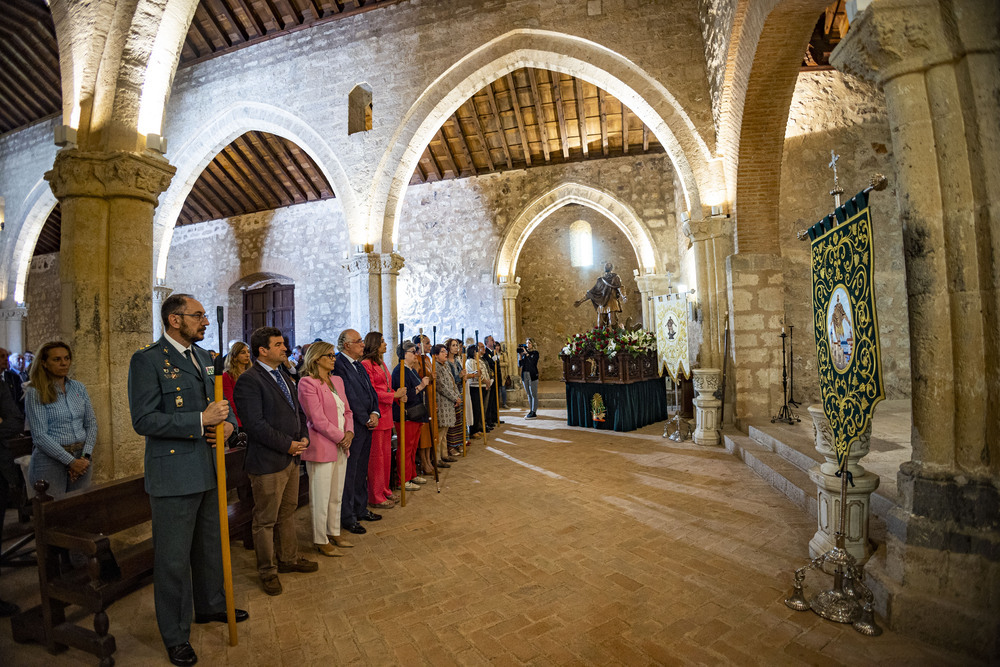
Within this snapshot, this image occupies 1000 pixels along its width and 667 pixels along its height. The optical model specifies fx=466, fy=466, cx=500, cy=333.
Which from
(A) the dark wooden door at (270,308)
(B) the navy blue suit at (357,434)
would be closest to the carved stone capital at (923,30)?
(B) the navy blue suit at (357,434)

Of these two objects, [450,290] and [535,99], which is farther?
[450,290]

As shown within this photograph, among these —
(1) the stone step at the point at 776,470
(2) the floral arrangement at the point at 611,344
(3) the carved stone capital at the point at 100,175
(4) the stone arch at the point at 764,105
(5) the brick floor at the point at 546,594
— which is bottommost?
(5) the brick floor at the point at 546,594

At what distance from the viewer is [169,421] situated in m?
2.10

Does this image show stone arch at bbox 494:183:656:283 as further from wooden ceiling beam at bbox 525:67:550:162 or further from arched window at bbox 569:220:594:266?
arched window at bbox 569:220:594:266

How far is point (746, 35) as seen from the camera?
5.51 metres

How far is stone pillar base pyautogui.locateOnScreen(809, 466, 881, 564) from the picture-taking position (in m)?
2.69

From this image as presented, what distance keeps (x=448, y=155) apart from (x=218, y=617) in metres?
11.4

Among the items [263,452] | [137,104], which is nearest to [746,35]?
[137,104]

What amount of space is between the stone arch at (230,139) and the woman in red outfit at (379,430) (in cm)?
508

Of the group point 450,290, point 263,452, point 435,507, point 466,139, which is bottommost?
point 435,507

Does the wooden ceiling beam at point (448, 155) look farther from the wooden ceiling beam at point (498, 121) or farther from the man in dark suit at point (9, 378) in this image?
the man in dark suit at point (9, 378)

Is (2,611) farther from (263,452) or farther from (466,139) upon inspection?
(466,139)

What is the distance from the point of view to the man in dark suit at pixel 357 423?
3.75 metres

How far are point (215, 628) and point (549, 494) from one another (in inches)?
113
